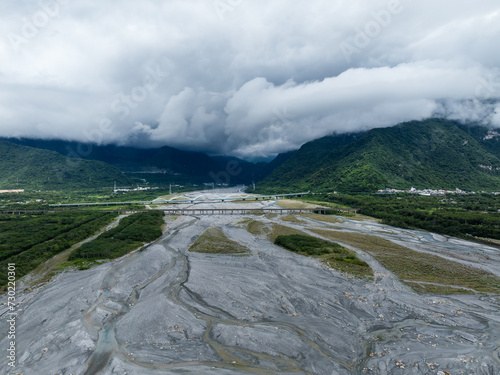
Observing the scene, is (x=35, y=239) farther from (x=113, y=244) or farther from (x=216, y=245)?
(x=216, y=245)

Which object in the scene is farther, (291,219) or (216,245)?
(291,219)

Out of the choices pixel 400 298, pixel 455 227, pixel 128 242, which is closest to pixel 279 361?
pixel 400 298

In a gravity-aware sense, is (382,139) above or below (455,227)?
above

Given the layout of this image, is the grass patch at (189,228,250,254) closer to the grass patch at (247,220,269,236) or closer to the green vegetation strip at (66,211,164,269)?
the grass patch at (247,220,269,236)

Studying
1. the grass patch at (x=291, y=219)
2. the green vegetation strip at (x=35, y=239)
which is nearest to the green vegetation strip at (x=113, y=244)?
the green vegetation strip at (x=35, y=239)

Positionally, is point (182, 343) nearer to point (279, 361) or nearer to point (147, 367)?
point (147, 367)

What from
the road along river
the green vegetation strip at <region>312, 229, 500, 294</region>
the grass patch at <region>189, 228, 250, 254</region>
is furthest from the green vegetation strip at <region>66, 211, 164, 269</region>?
the green vegetation strip at <region>312, 229, 500, 294</region>

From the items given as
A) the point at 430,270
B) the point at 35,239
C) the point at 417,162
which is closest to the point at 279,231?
the point at 430,270
